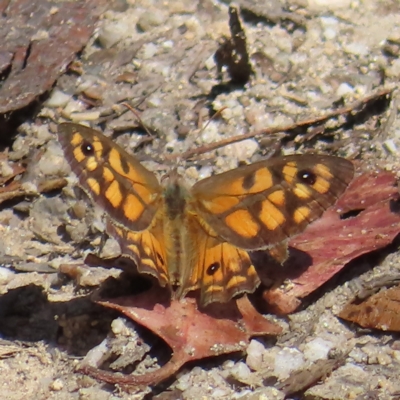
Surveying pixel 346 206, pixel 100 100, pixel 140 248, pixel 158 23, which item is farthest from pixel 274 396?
pixel 158 23

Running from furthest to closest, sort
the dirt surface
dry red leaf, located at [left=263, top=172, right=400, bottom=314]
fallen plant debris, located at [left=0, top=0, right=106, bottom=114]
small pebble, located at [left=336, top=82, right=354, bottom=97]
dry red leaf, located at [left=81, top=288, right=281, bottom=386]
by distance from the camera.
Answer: fallen plant debris, located at [left=0, top=0, right=106, bottom=114]
small pebble, located at [left=336, top=82, right=354, bottom=97]
dry red leaf, located at [left=263, top=172, right=400, bottom=314]
the dirt surface
dry red leaf, located at [left=81, top=288, right=281, bottom=386]

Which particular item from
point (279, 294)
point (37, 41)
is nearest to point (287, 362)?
point (279, 294)

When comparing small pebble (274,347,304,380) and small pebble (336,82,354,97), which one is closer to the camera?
small pebble (274,347,304,380)

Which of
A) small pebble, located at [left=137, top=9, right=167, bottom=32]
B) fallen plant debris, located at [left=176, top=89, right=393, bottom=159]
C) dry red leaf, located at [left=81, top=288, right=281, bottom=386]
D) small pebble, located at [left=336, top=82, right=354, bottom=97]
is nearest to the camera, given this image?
dry red leaf, located at [left=81, top=288, right=281, bottom=386]

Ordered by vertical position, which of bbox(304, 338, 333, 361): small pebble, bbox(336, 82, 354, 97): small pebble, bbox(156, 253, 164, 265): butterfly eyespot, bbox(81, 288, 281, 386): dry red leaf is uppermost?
bbox(156, 253, 164, 265): butterfly eyespot

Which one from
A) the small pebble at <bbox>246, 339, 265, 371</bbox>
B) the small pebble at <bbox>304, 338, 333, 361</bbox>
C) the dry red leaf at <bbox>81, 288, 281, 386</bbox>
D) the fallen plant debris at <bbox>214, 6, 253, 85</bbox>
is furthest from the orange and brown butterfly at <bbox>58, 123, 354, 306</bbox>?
the fallen plant debris at <bbox>214, 6, 253, 85</bbox>

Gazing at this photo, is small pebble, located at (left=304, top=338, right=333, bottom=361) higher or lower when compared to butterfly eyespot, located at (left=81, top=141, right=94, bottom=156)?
lower

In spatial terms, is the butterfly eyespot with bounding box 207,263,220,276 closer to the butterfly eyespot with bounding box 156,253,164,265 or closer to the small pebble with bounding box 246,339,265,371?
the butterfly eyespot with bounding box 156,253,164,265
